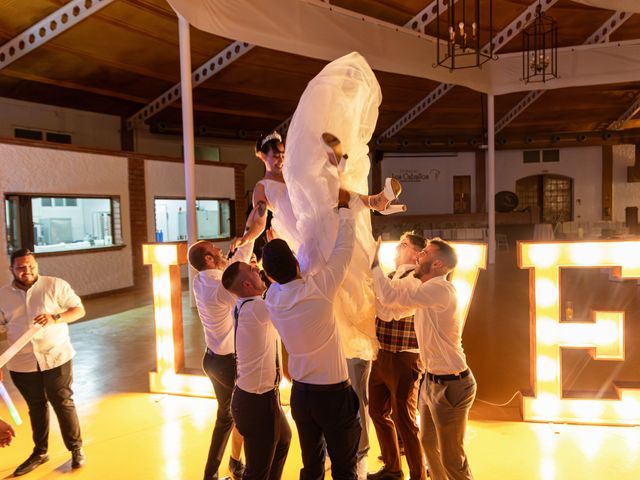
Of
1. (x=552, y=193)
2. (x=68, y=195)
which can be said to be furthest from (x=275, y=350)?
(x=552, y=193)

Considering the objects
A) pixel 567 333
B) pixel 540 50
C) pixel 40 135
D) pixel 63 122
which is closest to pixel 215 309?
pixel 567 333

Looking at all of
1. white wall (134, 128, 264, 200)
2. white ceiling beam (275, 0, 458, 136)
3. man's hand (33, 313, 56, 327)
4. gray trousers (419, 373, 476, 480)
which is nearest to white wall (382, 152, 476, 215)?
white wall (134, 128, 264, 200)

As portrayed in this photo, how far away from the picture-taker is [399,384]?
110 inches

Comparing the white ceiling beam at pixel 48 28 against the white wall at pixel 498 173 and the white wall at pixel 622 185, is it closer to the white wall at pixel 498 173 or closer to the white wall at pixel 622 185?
the white wall at pixel 498 173

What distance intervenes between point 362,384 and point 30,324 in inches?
82.7

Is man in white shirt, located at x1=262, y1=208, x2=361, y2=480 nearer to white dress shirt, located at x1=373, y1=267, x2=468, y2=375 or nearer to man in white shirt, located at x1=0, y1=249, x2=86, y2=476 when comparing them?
white dress shirt, located at x1=373, y1=267, x2=468, y2=375

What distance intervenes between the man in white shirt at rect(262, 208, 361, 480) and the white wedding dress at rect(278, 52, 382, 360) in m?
0.21

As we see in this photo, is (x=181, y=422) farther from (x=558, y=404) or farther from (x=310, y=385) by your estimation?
(x=558, y=404)

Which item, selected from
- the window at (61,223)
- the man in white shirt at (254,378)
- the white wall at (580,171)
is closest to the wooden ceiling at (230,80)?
the white wall at (580,171)

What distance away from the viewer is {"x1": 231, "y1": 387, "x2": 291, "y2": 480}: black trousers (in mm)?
2324

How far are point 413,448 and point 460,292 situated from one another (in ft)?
4.20

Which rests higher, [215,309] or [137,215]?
[137,215]

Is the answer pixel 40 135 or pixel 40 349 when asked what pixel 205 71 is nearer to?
pixel 40 135

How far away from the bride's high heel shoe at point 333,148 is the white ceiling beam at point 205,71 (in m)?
8.60
